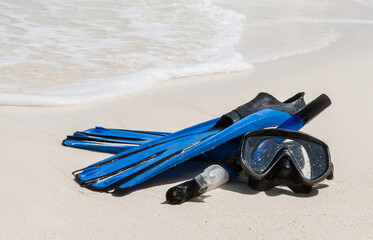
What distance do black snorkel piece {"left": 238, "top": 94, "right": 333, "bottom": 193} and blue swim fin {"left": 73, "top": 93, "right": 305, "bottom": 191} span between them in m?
0.14

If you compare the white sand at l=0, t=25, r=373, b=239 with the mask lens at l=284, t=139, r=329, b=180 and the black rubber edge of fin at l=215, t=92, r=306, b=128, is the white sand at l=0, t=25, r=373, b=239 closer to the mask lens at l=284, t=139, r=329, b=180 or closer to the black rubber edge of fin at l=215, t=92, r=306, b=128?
the mask lens at l=284, t=139, r=329, b=180

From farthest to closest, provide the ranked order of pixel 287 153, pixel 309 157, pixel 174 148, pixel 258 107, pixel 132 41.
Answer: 1. pixel 132 41
2. pixel 258 107
3. pixel 174 148
4. pixel 309 157
5. pixel 287 153

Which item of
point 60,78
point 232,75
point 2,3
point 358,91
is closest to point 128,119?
point 60,78

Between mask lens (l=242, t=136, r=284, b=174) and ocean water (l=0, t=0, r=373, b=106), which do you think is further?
ocean water (l=0, t=0, r=373, b=106)

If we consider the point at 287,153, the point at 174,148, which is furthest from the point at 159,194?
the point at 287,153

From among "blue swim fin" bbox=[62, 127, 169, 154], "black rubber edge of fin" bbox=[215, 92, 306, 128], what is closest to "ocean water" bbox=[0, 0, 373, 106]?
"blue swim fin" bbox=[62, 127, 169, 154]

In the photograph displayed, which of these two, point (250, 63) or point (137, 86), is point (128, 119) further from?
point (250, 63)

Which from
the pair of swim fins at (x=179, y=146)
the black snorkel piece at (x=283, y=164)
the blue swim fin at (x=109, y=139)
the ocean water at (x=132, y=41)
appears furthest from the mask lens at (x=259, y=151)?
the ocean water at (x=132, y=41)

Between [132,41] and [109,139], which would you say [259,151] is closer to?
[109,139]

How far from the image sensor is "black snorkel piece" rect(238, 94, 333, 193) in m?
2.61

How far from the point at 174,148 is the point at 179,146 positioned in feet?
0.10

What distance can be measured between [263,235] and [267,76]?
3289 mm

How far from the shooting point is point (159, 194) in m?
2.67

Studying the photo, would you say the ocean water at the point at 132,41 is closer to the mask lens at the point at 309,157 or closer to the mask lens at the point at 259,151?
the mask lens at the point at 259,151
